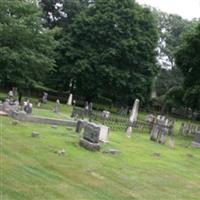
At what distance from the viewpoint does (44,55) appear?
34.7 metres

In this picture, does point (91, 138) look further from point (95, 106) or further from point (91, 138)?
point (95, 106)

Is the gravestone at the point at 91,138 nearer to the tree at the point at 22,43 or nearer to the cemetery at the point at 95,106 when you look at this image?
the cemetery at the point at 95,106

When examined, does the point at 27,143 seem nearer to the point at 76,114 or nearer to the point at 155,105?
the point at 76,114

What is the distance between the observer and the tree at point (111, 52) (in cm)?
4222

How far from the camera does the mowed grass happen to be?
30.1 feet

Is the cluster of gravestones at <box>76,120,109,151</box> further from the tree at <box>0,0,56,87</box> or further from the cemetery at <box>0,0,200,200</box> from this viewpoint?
the tree at <box>0,0,56,87</box>

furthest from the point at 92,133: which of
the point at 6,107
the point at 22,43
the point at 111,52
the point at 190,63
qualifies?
the point at 111,52

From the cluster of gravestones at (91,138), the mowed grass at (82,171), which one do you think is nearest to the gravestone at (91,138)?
the cluster of gravestones at (91,138)

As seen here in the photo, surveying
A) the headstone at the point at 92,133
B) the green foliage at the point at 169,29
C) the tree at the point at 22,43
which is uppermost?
the green foliage at the point at 169,29

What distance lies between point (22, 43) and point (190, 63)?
500 inches

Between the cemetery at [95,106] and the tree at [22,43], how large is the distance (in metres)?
0.08

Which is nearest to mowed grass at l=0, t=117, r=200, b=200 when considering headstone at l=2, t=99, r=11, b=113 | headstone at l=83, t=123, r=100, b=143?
headstone at l=83, t=123, r=100, b=143

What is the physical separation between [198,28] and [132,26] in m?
13.0

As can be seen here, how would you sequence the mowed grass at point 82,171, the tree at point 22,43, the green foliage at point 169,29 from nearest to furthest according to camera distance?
the mowed grass at point 82,171 → the tree at point 22,43 → the green foliage at point 169,29
